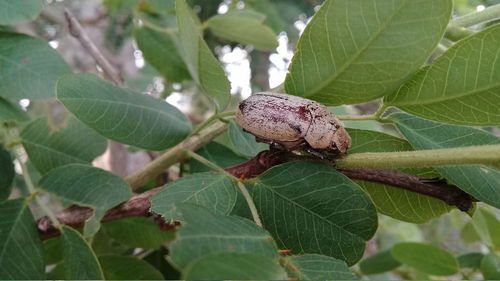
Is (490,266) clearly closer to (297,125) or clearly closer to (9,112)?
(297,125)

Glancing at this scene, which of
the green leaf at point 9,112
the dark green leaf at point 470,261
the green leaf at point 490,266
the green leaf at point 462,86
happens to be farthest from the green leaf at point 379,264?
the green leaf at point 9,112

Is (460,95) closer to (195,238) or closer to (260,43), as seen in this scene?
(195,238)

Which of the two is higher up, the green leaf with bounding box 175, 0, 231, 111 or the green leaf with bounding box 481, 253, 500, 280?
the green leaf with bounding box 175, 0, 231, 111

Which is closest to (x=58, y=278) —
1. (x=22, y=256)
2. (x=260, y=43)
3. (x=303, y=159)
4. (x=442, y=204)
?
(x=22, y=256)

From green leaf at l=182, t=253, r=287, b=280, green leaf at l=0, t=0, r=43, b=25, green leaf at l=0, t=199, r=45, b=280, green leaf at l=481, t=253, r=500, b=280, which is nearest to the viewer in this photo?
green leaf at l=182, t=253, r=287, b=280

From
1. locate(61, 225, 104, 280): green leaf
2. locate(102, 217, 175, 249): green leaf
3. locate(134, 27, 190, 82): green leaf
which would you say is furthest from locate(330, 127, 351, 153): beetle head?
locate(134, 27, 190, 82): green leaf

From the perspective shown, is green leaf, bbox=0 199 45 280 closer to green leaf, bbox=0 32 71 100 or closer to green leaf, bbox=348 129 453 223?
green leaf, bbox=0 32 71 100

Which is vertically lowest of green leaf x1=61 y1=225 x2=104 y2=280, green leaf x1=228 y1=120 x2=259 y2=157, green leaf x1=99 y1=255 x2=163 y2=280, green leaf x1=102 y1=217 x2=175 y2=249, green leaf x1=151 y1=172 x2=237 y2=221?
green leaf x1=99 y1=255 x2=163 y2=280
